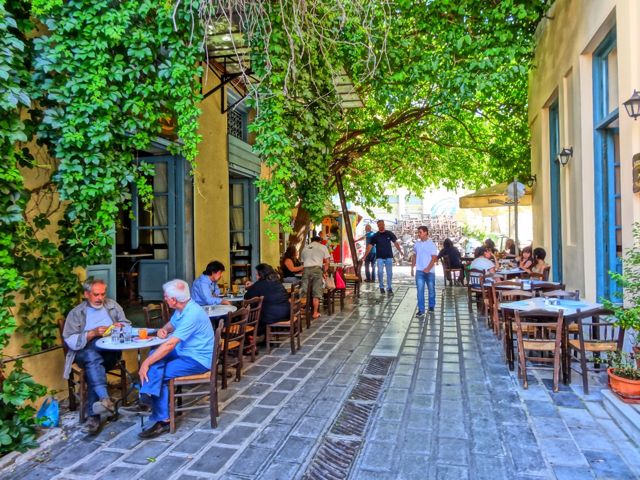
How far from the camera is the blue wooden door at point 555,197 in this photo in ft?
30.0

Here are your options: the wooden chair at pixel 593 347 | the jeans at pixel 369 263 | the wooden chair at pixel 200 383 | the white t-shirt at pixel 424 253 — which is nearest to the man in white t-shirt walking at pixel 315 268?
the white t-shirt at pixel 424 253

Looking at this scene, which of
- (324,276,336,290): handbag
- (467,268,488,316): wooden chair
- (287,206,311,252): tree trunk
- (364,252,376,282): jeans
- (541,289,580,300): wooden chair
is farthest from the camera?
(364,252,376,282): jeans

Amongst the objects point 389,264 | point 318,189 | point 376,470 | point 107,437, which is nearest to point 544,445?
point 376,470

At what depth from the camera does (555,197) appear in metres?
9.45

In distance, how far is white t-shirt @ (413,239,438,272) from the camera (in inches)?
352

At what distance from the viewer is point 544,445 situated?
3.41 m

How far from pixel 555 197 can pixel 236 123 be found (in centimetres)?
660

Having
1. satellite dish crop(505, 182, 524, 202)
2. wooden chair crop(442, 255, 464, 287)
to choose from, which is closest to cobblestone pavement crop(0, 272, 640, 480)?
satellite dish crop(505, 182, 524, 202)

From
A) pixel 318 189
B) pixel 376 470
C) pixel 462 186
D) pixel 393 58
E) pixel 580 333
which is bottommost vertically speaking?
pixel 376 470

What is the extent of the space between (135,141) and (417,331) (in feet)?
17.3

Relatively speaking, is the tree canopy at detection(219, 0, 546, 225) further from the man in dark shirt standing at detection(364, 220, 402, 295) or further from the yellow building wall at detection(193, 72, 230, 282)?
the man in dark shirt standing at detection(364, 220, 402, 295)

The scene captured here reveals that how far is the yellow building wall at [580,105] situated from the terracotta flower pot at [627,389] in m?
1.68

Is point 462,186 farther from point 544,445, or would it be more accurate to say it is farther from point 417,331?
point 544,445

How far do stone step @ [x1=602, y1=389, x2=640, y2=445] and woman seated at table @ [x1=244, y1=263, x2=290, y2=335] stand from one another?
385cm
